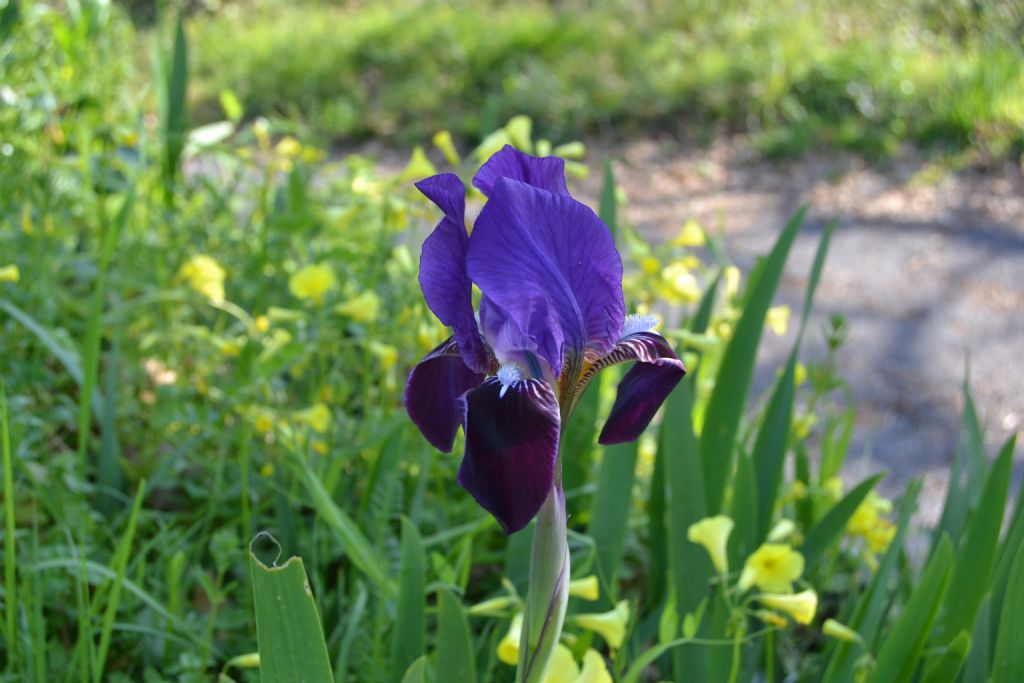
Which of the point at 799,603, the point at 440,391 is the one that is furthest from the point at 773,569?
the point at 440,391

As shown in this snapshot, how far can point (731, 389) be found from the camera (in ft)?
Answer: 4.63

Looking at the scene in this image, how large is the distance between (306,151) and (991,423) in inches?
75.9

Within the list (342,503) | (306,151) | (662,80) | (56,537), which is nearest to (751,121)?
(662,80)

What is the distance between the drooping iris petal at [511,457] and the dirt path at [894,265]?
1.51 metres

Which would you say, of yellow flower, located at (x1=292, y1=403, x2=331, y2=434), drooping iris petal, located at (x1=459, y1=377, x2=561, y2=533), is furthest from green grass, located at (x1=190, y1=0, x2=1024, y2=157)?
drooping iris petal, located at (x1=459, y1=377, x2=561, y2=533)

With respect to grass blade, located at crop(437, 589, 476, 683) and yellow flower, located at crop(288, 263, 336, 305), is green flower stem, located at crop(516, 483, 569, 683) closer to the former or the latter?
grass blade, located at crop(437, 589, 476, 683)

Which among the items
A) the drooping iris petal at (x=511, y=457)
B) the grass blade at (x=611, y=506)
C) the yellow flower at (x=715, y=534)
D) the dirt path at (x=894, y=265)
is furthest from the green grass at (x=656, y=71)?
the drooping iris petal at (x=511, y=457)

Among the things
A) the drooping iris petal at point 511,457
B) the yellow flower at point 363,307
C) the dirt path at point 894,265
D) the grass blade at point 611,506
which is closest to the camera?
the drooping iris petal at point 511,457

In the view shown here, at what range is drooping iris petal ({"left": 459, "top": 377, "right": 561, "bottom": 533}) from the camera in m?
0.72

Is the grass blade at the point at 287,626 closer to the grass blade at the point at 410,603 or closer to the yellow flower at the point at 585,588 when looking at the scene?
the grass blade at the point at 410,603

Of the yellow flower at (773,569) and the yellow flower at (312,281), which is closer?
the yellow flower at (773,569)

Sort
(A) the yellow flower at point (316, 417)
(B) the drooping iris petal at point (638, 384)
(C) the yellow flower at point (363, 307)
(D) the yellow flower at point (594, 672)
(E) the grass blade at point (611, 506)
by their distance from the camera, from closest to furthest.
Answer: (B) the drooping iris petal at point (638, 384), (D) the yellow flower at point (594, 672), (E) the grass blade at point (611, 506), (A) the yellow flower at point (316, 417), (C) the yellow flower at point (363, 307)

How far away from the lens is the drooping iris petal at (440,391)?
0.83m

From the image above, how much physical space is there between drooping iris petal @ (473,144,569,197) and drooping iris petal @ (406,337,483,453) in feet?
0.45
